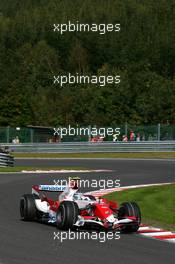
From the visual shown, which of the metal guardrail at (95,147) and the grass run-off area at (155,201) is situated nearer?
the grass run-off area at (155,201)

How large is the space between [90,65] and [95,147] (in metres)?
38.4

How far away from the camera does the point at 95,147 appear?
43156 mm

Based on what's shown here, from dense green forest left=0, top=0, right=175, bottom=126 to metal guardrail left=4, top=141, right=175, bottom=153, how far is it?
1467 centimetres

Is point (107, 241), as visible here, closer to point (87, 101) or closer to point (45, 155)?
point (45, 155)

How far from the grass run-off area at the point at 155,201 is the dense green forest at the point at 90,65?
38.4m

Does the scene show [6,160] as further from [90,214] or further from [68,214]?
[68,214]

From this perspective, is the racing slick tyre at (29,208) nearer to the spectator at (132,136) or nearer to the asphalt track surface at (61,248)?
the asphalt track surface at (61,248)

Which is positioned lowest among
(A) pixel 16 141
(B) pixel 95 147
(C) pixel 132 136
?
(B) pixel 95 147

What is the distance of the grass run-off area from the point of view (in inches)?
550

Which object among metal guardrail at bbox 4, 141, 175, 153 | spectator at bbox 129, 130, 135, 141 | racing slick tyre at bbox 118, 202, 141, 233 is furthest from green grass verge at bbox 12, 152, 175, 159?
racing slick tyre at bbox 118, 202, 141, 233

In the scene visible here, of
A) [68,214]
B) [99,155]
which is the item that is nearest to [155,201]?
[68,214]

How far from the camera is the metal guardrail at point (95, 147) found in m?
42.6

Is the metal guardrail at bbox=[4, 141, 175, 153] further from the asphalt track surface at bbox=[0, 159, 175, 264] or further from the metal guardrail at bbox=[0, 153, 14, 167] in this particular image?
the asphalt track surface at bbox=[0, 159, 175, 264]

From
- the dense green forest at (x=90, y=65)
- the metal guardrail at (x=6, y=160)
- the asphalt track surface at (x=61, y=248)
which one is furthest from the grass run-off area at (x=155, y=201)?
the dense green forest at (x=90, y=65)
